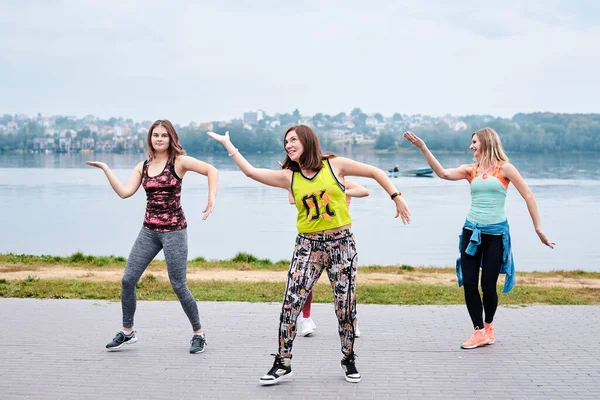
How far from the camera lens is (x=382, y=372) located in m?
5.63

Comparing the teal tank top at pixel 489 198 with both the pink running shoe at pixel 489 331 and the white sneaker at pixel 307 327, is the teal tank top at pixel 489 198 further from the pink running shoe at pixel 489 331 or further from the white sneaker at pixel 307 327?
the white sneaker at pixel 307 327

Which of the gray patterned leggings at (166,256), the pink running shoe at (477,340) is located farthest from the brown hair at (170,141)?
the pink running shoe at (477,340)

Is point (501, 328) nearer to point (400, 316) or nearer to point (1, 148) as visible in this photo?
point (400, 316)

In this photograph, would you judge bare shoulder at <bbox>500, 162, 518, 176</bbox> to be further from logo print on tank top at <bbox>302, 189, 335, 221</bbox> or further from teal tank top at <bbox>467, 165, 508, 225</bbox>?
logo print on tank top at <bbox>302, 189, 335, 221</bbox>

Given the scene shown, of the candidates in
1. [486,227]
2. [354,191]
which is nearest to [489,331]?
[486,227]

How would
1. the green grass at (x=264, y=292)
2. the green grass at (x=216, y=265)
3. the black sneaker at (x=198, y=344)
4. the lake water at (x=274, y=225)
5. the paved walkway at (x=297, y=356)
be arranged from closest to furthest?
the paved walkway at (x=297, y=356) → the black sneaker at (x=198, y=344) → the green grass at (x=264, y=292) → the green grass at (x=216, y=265) → the lake water at (x=274, y=225)

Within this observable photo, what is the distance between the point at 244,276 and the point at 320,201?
7529 millimetres

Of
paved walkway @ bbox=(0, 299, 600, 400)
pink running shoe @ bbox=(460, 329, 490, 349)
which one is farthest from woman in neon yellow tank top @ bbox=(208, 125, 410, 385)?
pink running shoe @ bbox=(460, 329, 490, 349)

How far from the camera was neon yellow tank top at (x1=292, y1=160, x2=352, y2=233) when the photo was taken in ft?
17.2

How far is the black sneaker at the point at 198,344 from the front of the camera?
6168mm

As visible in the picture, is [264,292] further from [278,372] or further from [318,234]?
[318,234]

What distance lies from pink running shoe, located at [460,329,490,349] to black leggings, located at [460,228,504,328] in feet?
0.20

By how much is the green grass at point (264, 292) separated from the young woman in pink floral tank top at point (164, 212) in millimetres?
2552

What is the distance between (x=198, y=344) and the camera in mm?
6223
